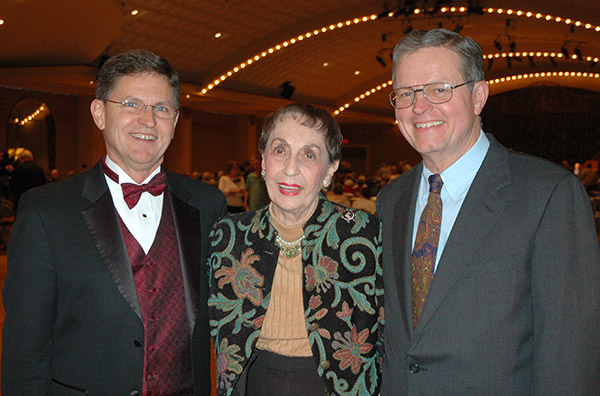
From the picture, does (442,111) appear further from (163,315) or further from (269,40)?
(269,40)

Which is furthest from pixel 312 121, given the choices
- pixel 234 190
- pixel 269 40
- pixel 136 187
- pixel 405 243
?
pixel 269 40

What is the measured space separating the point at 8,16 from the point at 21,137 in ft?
30.2

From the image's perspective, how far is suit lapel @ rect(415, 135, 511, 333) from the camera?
202cm

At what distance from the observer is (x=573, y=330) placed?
1.87 metres

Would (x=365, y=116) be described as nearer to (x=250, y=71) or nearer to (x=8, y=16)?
(x=250, y=71)

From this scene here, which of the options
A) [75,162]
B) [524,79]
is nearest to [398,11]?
[75,162]

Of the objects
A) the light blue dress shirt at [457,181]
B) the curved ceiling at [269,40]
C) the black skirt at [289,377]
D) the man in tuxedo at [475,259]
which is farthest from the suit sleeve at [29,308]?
the curved ceiling at [269,40]

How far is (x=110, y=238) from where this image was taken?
7.19 feet

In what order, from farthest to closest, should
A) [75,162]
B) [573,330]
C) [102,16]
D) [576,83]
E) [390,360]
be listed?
[576,83], [75,162], [102,16], [390,360], [573,330]

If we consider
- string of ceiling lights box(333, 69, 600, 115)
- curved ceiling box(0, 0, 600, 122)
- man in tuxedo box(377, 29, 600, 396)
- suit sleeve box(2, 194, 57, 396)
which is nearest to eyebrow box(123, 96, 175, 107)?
suit sleeve box(2, 194, 57, 396)

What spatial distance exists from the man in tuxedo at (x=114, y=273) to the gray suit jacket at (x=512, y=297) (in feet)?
3.01

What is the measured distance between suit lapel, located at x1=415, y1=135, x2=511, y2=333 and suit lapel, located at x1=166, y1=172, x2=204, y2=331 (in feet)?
2.97

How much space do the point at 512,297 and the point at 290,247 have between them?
0.90m

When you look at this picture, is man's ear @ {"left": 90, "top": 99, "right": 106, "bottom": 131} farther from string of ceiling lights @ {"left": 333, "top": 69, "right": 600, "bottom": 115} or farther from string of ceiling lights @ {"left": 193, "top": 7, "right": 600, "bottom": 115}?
string of ceiling lights @ {"left": 333, "top": 69, "right": 600, "bottom": 115}
